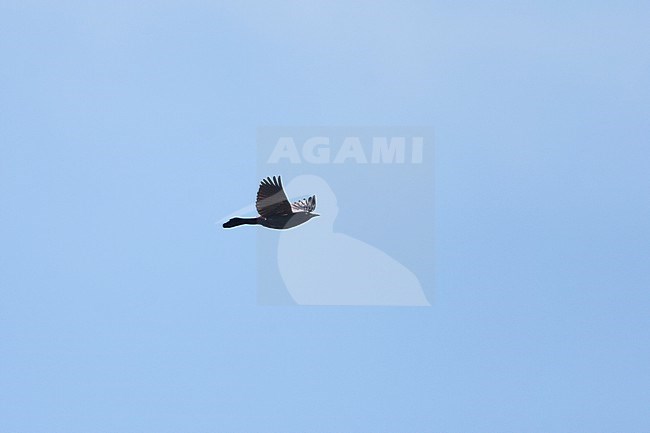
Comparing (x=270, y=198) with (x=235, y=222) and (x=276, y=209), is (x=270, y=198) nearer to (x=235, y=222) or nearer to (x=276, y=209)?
(x=276, y=209)

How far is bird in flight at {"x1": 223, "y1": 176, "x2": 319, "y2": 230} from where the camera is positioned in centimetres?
3453

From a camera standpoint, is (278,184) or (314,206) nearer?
(278,184)

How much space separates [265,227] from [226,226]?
45.3 inches

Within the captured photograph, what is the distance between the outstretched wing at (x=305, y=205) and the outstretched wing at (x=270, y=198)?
98cm

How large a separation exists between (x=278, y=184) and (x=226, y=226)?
9.74 ft

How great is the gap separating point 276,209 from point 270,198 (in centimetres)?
79

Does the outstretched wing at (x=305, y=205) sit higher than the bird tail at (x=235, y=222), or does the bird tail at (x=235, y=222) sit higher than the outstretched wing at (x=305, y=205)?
the outstretched wing at (x=305, y=205)

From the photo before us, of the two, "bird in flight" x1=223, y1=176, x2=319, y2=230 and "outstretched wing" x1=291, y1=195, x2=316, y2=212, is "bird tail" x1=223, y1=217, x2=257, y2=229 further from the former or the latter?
"outstretched wing" x1=291, y1=195, x2=316, y2=212

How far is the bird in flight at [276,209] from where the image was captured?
113 ft

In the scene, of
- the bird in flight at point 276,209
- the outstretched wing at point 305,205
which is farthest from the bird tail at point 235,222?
the outstretched wing at point 305,205

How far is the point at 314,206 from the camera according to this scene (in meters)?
37.2

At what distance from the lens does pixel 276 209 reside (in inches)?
1396

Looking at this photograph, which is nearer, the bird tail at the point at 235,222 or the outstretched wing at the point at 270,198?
the outstretched wing at the point at 270,198

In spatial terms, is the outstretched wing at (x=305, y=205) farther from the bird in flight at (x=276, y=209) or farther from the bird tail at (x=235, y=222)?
the bird tail at (x=235, y=222)
